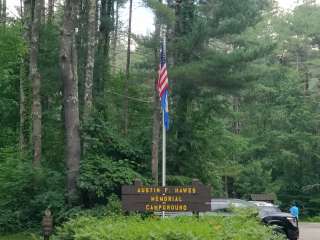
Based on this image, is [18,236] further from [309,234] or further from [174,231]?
[309,234]

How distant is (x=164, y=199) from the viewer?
→ 46.7 ft

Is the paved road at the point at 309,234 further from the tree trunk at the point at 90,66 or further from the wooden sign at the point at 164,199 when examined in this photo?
the tree trunk at the point at 90,66

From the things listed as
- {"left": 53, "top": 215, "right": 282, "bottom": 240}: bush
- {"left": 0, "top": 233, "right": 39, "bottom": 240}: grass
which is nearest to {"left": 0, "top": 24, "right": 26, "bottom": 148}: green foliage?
{"left": 0, "top": 233, "right": 39, "bottom": 240}: grass

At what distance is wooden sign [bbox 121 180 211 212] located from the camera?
46.4 ft

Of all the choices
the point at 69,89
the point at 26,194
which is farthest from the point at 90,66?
the point at 26,194

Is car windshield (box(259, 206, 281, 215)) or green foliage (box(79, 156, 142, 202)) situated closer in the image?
car windshield (box(259, 206, 281, 215))

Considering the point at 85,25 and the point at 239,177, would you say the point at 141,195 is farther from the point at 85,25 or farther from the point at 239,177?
the point at 239,177

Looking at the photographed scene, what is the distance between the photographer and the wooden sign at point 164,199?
14.1m

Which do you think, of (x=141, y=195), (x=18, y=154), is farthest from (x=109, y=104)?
(x=141, y=195)

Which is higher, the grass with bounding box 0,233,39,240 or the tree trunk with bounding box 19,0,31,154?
the tree trunk with bounding box 19,0,31,154

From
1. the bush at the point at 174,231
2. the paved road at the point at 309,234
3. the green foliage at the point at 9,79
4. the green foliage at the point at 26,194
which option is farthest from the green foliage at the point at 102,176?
the green foliage at the point at 9,79

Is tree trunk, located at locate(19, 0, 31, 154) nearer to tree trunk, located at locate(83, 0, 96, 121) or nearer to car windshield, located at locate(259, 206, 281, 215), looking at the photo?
tree trunk, located at locate(83, 0, 96, 121)

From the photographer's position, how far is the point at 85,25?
30.9 meters

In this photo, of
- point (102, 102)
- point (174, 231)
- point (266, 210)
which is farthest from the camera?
point (102, 102)
